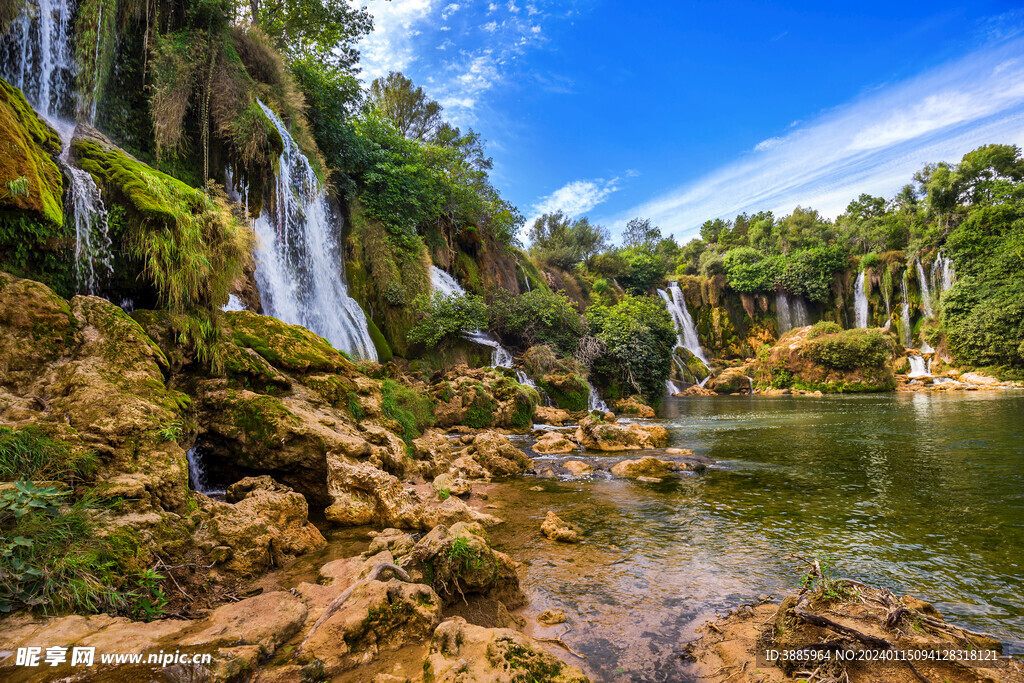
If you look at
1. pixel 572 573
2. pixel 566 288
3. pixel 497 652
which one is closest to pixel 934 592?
pixel 572 573

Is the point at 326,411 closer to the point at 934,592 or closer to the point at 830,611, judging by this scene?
the point at 830,611

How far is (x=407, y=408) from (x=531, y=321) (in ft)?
32.1

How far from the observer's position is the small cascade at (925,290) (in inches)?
1219

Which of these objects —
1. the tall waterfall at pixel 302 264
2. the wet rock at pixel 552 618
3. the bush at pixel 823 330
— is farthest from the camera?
the bush at pixel 823 330

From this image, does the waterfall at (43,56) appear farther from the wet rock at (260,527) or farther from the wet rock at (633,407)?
the wet rock at (633,407)

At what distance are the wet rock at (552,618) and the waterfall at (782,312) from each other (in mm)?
41832

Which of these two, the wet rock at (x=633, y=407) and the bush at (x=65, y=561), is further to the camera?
the wet rock at (x=633, y=407)

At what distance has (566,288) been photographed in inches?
1273

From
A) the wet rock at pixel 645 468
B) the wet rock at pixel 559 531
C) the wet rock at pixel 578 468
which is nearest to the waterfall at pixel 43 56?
the wet rock at pixel 559 531

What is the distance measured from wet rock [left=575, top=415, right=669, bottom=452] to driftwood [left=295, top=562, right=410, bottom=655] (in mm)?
7464

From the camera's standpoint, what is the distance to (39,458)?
2805mm

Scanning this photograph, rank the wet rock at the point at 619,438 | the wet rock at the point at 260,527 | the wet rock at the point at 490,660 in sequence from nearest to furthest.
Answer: the wet rock at the point at 490,660, the wet rock at the point at 260,527, the wet rock at the point at 619,438

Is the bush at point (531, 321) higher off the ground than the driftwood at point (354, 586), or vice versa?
the bush at point (531, 321)

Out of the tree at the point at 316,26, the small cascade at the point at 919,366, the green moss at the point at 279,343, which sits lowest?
the small cascade at the point at 919,366
